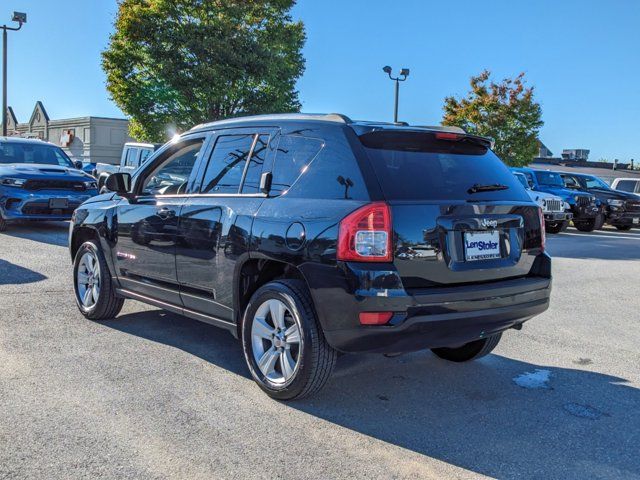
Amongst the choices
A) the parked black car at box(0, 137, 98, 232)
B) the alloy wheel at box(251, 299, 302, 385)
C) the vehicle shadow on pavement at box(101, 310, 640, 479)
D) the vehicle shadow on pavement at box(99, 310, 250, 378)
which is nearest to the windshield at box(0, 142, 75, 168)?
the parked black car at box(0, 137, 98, 232)

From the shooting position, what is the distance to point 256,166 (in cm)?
438

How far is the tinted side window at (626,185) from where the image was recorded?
24.4 meters

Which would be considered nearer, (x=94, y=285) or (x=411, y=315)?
(x=411, y=315)

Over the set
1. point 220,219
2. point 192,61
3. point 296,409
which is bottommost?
point 296,409

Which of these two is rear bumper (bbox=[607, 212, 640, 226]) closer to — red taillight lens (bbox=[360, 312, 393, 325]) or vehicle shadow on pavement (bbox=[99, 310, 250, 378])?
vehicle shadow on pavement (bbox=[99, 310, 250, 378])

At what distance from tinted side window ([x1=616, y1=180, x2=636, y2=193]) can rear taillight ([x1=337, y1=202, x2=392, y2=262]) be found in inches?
935

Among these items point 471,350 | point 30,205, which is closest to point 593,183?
point 30,205

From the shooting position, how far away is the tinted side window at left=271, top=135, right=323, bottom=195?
4.05 m

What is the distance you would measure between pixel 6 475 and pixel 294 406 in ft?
5.40

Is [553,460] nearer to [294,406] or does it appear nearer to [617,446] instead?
[617,446]

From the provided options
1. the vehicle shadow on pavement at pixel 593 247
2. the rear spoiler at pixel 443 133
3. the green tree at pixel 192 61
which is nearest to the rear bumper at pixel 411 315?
the rear spoiler at pixel 443 133

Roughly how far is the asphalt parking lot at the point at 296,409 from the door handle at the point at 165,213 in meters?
1.06

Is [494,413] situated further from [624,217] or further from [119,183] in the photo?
[624,217]

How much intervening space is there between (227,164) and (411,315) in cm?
192
